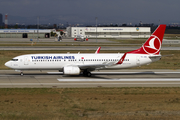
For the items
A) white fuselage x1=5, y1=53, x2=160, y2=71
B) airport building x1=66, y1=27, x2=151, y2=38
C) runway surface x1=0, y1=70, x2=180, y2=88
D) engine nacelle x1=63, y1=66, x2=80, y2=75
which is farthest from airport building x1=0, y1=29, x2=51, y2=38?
engine nacelle x1=63, y1=66, x2=80, y2=75

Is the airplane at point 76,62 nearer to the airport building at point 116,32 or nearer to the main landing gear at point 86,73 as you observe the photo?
Result: the main landing gear at point 86,73

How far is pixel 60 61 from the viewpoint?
39531mm

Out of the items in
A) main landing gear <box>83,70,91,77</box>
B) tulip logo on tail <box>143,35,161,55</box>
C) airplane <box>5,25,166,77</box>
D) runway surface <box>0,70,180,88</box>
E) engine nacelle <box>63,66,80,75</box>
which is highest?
tulip logo on tail <box>143,35,161,55</box>

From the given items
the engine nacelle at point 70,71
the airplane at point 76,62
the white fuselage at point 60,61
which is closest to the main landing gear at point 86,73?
the airplane at point 76,62

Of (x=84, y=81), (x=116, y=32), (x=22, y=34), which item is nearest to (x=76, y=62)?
(x=84, y=81)

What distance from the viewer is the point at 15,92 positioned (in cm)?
2867

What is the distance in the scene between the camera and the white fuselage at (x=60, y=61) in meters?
39.2

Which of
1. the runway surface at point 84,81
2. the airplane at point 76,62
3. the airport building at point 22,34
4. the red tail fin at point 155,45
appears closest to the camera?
the runway surface at point 84,81

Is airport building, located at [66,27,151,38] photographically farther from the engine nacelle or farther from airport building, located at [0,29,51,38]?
the engine nacelle

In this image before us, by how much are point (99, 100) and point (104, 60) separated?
51.1 ft

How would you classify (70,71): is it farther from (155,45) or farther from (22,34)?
(22,34)

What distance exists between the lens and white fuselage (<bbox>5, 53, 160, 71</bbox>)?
129ft

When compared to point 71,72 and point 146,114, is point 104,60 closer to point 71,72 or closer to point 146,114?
point 71,72

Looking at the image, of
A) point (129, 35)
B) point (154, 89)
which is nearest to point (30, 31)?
point (129, 35)
